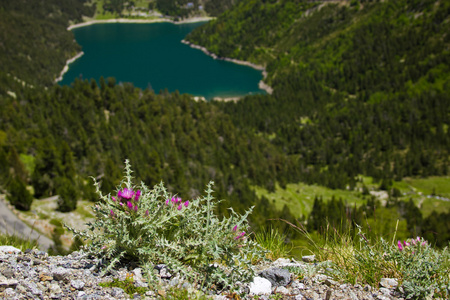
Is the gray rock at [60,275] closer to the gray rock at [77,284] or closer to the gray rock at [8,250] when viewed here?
the gray rock at [77,284]

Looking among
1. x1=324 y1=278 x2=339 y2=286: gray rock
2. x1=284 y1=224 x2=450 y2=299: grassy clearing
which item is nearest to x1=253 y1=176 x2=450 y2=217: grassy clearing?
x1=284 y1=224 x2=450 y2=299: grassy clearing

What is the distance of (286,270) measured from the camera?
17.9 feet

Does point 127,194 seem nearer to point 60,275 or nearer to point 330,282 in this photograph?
point 60,275

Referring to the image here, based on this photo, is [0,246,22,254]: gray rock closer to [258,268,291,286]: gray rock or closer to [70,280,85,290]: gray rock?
[70,280,85,290]: gray rock

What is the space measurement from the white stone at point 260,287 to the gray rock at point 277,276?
5.7 inches

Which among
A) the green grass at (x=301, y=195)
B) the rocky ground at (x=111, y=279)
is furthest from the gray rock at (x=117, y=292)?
the green grass at (x=301, y=195)

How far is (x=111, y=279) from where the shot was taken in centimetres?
497

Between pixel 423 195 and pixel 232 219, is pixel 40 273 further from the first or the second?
pixel 423 195

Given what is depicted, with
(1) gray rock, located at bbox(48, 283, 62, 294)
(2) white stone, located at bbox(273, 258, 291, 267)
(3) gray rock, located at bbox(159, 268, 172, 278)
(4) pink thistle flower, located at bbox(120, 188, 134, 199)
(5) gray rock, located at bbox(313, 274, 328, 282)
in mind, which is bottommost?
(2) white stone, located at bbox(273, 258, 291, 267)

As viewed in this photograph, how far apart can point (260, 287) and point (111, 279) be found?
2049 millimetres

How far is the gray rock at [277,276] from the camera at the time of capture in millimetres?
5312

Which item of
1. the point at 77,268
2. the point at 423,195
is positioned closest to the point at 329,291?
the point at 77,268

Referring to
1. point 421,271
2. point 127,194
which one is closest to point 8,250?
point 127,194

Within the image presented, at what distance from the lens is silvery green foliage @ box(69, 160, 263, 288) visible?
16.5 ft
